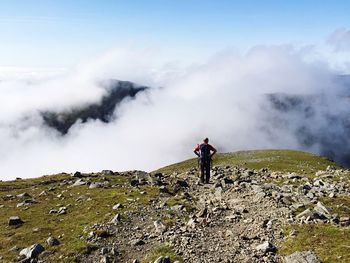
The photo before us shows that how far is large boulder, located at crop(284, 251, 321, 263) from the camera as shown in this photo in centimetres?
1970

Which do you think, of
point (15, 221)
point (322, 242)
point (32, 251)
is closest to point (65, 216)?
point (15, 221)

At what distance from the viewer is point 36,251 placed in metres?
23.9

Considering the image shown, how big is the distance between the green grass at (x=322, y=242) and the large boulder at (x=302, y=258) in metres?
0.31

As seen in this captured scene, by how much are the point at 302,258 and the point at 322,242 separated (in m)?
2.13

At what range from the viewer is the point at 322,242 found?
21391 millimetres

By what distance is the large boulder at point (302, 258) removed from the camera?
→ 1970 cm

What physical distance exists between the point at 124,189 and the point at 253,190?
13403 mm

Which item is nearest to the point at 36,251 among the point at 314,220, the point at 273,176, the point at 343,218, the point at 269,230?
the point at 269,230

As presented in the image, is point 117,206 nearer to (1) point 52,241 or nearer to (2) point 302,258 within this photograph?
(1) point 52,241

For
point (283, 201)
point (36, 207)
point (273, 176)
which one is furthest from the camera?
point (273, 176)

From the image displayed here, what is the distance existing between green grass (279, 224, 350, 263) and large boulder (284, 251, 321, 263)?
0.31 meters

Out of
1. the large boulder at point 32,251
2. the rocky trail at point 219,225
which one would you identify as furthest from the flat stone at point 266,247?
the large boulder at point 32,251

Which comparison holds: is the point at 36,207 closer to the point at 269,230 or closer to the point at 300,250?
the point at 269,230

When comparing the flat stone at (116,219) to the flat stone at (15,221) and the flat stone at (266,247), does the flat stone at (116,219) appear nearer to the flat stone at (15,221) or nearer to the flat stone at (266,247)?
the flat stone at (15,221)
